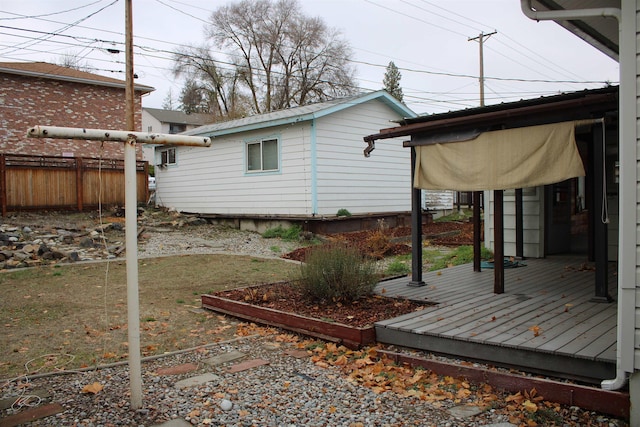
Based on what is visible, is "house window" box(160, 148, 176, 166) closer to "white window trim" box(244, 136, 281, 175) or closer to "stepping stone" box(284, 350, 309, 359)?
"white window trim" box(244, 136, 281, 175)

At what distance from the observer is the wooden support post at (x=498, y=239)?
5609 mm

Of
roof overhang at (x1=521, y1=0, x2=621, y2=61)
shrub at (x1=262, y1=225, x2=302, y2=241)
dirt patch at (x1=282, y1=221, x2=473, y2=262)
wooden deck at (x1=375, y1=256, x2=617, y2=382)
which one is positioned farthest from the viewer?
shrub at (x1=262, y1=225, x2=302, y2=241)

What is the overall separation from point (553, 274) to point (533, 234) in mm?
2012

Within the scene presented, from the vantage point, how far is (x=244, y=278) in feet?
28.0

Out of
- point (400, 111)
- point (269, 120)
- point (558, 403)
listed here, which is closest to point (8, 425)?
point (558, 403)

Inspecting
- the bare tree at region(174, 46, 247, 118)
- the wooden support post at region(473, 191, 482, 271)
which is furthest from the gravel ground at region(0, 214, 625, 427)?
the bare tree at region(174, 46, 247, 118)

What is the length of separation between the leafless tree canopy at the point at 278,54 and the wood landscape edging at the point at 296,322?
2965 centimetres

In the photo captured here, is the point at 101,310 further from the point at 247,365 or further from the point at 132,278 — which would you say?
the point at 132,278

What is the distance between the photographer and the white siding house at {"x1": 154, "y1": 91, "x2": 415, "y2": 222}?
13.6 metres

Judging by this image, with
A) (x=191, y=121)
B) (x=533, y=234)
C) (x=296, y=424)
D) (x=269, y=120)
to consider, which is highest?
(x=191, y=121)

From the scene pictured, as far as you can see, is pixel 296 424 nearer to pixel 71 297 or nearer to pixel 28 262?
pixel 71 297

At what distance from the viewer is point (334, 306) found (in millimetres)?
5676

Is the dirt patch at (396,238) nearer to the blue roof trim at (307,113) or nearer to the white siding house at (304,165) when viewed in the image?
the white siding house at (304,165)

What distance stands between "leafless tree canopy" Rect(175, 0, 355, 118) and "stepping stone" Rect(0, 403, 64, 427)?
3231 cm
